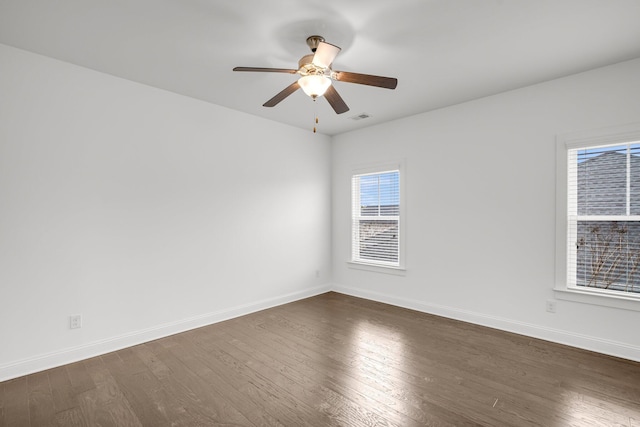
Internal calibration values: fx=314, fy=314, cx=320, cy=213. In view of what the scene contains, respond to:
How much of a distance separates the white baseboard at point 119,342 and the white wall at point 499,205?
205 centimetres

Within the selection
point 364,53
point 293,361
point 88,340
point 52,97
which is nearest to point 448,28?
point 364,53

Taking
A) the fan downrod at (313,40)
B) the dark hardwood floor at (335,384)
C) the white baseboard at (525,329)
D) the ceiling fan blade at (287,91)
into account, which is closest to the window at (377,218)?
the white baseboard at (525,329)

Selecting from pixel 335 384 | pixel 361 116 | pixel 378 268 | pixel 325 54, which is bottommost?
pixel 335 384

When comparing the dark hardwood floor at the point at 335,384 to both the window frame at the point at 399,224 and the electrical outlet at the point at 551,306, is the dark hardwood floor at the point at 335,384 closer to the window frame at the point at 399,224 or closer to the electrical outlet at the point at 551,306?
the electrical outlet at the point at 551,306

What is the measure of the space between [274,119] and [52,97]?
2.50 meters

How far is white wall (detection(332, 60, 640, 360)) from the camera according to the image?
9.99ft

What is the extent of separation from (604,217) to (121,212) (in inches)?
188

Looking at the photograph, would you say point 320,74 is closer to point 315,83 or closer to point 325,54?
point 315,83

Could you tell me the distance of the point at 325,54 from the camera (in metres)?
2.20

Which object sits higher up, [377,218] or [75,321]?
[377,218]

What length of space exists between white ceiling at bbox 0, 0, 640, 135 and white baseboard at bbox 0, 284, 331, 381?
2.65m

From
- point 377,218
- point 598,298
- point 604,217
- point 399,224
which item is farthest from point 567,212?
point 377,218

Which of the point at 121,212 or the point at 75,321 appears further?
the point at 121,212

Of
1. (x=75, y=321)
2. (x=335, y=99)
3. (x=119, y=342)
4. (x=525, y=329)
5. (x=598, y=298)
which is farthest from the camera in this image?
(x=525, y=329)
